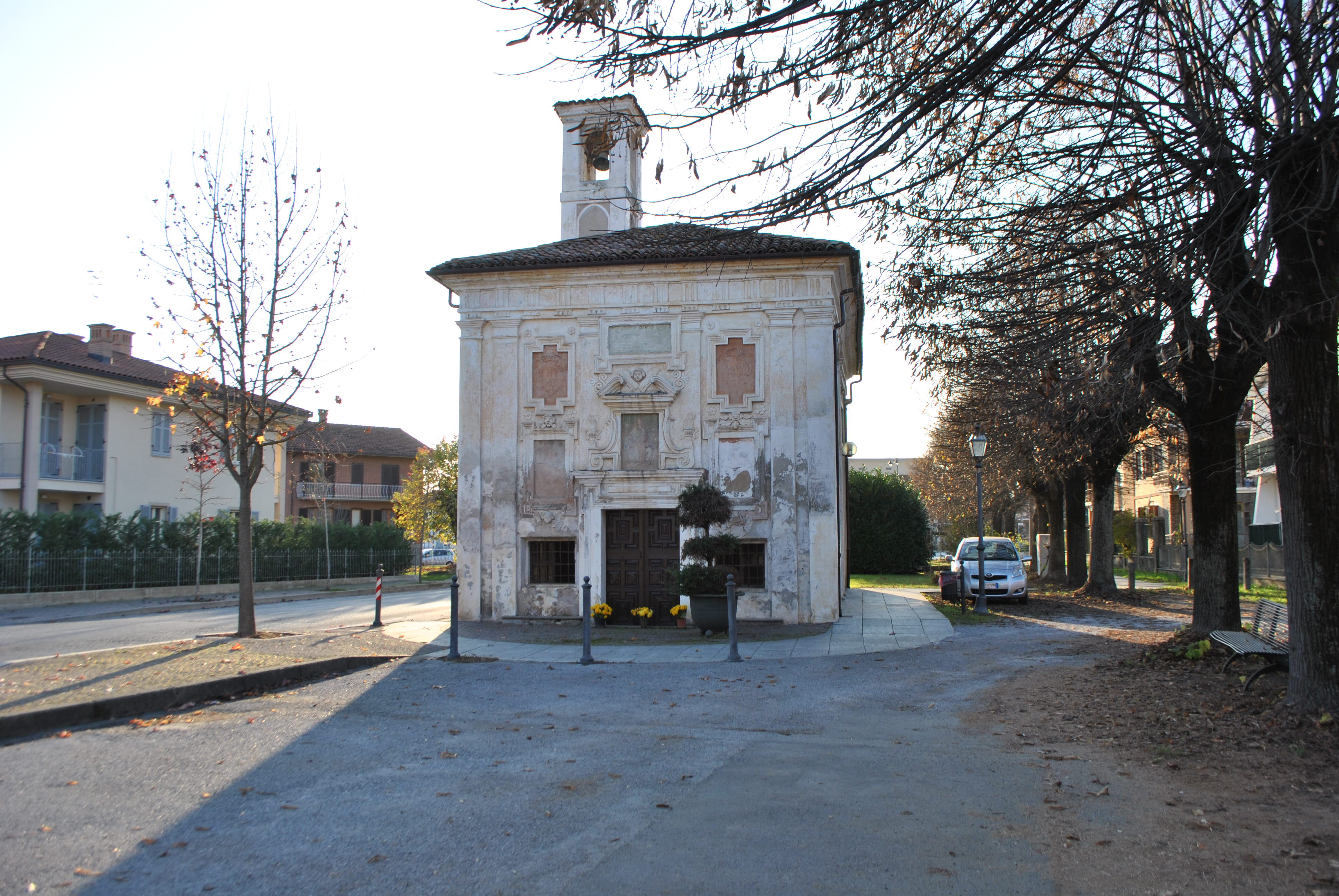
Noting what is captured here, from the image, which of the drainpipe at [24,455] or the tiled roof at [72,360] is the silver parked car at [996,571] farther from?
the drainpipe at [24,455]

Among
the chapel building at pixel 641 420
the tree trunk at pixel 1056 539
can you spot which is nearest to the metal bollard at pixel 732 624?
the chapel building at pixel 641 420

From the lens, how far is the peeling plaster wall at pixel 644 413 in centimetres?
1750

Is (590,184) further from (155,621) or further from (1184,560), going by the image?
(1184,560)

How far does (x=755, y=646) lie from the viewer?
14250 mm

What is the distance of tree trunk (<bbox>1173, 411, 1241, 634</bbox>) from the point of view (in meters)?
10.4

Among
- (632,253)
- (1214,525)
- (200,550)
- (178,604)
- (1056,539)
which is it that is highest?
(632,253)

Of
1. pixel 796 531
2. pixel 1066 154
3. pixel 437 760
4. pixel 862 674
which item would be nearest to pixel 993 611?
pixel 796 531

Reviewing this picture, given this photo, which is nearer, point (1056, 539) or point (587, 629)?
point (587, 629)

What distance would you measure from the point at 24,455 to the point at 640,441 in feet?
68.7

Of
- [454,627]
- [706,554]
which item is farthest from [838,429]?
[454,627]

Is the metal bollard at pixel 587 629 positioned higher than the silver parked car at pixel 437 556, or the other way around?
the metal bollard at pixel 587 629

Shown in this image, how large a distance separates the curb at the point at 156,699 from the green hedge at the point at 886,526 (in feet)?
100

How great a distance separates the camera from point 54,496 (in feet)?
96.7

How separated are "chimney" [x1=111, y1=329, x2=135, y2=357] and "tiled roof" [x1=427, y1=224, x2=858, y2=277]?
2176cm
